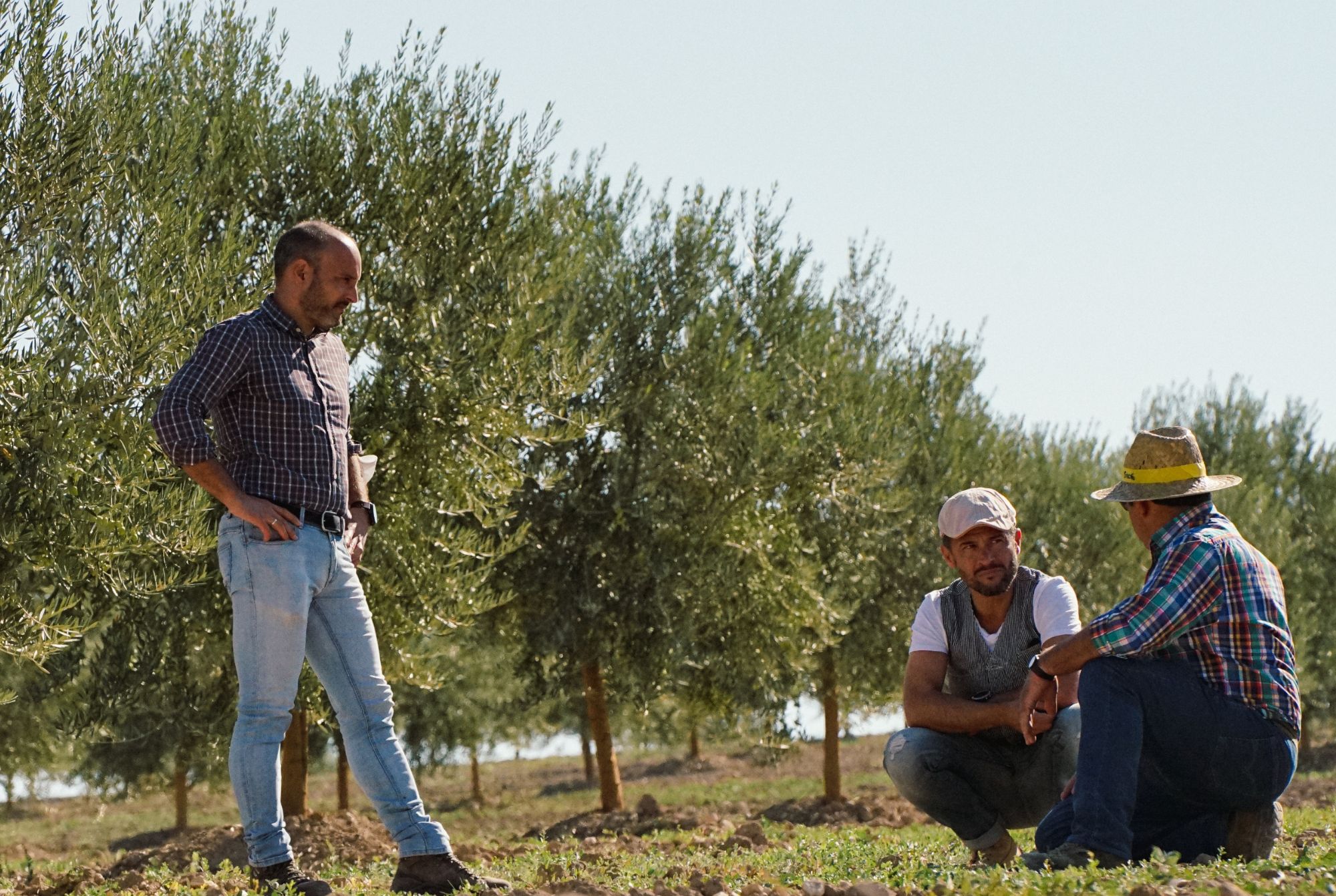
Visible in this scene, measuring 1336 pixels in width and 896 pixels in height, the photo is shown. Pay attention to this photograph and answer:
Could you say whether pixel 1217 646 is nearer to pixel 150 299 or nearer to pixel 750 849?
pixel 750 849

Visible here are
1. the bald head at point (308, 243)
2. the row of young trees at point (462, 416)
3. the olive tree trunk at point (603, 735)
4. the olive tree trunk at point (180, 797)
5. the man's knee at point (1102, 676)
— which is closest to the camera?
the man's knee at point (1102, 676)

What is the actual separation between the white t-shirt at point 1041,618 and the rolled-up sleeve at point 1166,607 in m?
0.56

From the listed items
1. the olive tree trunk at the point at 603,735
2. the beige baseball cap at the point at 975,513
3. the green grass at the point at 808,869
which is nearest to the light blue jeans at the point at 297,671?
the green grass at the point at 808,869

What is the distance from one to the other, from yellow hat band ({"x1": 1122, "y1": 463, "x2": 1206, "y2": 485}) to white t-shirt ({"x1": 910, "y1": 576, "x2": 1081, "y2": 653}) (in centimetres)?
55

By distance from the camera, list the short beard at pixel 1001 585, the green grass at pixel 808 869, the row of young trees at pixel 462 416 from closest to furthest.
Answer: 1. the green grass at pixel 808 869
2. the short beard at pixel 1001 585
3. the row of young trees at pixel 462 416

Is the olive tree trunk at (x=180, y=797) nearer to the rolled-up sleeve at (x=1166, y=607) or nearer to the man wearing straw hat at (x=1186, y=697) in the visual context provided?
the man wearing straw hat at (x=1186, y=697)

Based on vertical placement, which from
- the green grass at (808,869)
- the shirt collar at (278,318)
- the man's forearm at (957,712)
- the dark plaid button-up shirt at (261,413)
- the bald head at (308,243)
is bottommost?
the green grass at (808,869)

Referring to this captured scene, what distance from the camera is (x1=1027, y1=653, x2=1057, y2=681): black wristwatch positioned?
5500mm

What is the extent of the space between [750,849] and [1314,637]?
31.6m

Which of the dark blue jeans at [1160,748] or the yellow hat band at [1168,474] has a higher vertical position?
the yellow hat band at [1168,474]

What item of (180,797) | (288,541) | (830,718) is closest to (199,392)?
(288,541)

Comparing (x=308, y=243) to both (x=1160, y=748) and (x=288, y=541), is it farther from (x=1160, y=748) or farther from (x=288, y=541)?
(x=1160, y=748)

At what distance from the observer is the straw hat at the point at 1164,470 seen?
5.60 m

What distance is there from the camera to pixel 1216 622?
5246 mm
